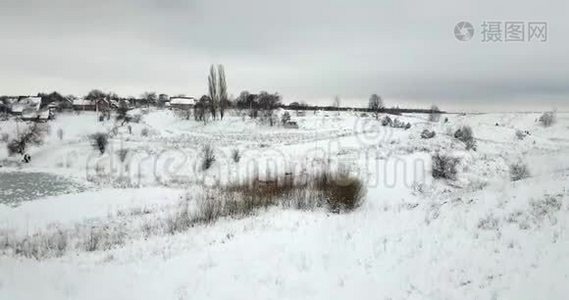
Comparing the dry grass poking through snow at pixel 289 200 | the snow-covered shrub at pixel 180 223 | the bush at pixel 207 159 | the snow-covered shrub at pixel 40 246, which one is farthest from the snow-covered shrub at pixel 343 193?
the bush at pixel 207 159

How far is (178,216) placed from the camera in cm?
1719

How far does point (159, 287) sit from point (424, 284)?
4.85 m

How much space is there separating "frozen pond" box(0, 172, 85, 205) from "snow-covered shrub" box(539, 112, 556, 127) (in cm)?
5555

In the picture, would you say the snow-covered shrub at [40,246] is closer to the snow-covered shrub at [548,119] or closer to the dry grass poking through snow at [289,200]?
the dry grass poking through snow at [289,200]

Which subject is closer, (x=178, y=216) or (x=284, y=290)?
(x=284, y=290)

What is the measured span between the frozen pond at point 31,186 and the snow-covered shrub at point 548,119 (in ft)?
182

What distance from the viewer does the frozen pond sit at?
25.3 m

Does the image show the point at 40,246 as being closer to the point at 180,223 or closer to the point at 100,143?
the point at 180,223

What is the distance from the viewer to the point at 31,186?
28453mm

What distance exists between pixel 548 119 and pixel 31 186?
2311 inches

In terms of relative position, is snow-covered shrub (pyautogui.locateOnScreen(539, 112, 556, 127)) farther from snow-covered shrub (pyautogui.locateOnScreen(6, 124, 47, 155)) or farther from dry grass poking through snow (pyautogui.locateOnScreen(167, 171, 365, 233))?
snow-covered shrub (pyautogui.locateOnScreen(6, 124, 47, 155))

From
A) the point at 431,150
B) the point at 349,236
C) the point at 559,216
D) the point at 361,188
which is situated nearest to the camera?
the point at 559,216

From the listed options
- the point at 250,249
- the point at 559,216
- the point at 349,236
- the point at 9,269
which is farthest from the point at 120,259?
the point at 559,216

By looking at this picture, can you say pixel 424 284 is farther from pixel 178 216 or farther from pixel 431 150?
pixel 431 150
